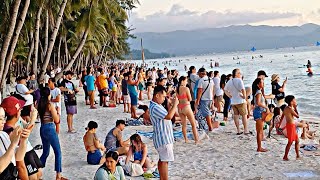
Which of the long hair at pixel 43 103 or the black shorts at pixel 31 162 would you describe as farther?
the long hair at pixel 43 103

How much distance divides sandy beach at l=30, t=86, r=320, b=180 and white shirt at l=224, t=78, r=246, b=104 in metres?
1.04

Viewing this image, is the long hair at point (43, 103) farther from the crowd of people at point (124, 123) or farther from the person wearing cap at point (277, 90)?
the person wearing cap at point (277, 90)

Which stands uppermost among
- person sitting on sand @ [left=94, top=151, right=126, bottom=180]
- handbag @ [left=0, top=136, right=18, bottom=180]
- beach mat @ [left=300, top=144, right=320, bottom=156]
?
handbag @ [left=0, top=136, right=18, bottom=180]

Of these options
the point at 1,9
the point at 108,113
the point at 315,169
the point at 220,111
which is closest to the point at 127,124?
the point at 108,113

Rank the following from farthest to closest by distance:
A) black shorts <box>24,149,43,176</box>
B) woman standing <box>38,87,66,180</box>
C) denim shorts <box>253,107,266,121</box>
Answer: denim shorts <box>253,107,266,121</box>, woman standing <box>38,87,66,180</box>, black shorts <box>24,149,43,176</box>

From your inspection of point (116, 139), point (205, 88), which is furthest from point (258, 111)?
point (116, 139)

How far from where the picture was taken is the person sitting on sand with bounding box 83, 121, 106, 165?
7.77m

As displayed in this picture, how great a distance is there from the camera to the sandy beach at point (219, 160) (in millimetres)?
7731

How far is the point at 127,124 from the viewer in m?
12.6

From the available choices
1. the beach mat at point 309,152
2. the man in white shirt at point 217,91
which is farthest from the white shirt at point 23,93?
the beach mat at point 309,152

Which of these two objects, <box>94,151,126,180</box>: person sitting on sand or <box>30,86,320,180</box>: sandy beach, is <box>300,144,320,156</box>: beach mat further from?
<box>94,151,126,180</box>: person sitting on sand

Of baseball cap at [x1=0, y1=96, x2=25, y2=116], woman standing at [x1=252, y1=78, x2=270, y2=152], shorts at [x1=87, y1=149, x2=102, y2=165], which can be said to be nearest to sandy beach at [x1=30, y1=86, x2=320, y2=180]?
shorts at [x1=87, y1=149, x2=102, y2=165]

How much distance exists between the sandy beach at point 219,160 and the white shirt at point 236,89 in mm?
1037

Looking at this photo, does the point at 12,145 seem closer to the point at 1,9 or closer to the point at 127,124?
the point at 127,124
